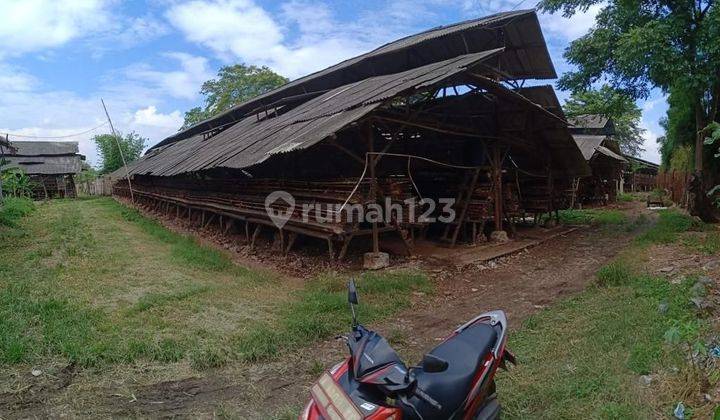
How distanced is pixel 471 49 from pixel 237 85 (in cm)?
2736

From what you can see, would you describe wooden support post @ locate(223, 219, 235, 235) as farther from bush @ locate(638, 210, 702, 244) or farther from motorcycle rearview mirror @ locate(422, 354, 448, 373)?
motorcycle rearview mirror @ locate(422, 354, 448, 373)

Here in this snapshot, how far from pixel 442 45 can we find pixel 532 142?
3749 millimetres

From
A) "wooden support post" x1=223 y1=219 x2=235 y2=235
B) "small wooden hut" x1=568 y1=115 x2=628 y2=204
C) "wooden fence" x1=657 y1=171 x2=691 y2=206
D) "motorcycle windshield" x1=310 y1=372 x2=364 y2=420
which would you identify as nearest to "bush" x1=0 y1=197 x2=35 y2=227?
Answer: "wooden support post" x1=223 y1=219 x2=235 y2=235

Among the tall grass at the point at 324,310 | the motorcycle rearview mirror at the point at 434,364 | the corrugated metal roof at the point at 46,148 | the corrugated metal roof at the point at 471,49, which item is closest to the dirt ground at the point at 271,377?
the tall grass at the point at 324,310

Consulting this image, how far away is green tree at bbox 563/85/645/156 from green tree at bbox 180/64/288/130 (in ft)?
71.8

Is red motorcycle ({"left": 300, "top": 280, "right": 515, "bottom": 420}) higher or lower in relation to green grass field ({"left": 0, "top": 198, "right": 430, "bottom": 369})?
higher

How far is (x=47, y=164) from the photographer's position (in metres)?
36.5

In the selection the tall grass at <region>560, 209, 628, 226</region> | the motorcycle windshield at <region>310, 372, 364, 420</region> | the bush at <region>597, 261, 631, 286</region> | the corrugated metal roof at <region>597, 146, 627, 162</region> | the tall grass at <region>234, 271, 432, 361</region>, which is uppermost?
the corrugated metal roof at <region>597, 146, 627, 162</region>

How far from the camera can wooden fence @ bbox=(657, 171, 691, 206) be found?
60.7 ft

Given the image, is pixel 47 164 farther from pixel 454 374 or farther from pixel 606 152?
pixel 454 374

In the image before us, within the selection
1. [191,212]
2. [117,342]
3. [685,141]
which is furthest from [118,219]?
[685,141]

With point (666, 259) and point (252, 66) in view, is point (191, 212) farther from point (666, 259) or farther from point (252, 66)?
point (252, 66)

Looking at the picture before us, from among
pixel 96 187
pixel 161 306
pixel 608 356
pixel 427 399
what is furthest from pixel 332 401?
pixel 96 187

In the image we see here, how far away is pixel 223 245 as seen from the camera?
40.1 ft
